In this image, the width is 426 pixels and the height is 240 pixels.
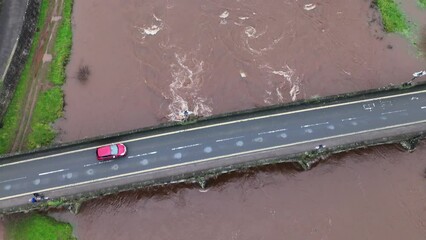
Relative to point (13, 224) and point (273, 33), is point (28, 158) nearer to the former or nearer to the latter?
point (13, 224)

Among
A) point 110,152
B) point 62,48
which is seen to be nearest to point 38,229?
point 110,152

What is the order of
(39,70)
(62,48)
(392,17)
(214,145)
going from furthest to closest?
1. (392,17)
2. (62,48)
3. (39,70)
4. (214,145)

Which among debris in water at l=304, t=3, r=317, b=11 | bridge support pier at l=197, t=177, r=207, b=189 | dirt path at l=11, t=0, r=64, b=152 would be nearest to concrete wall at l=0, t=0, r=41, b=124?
dirt path at l=11, t=0, r=64, b=152

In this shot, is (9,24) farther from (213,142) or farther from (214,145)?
(214,145)

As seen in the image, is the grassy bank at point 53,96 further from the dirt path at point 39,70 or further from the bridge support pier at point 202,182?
the bridge support pier at point 202,182

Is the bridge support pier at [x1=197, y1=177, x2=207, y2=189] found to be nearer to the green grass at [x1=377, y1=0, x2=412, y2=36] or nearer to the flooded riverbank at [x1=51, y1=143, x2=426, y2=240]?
the flooded riverbank at [x1=51, y1=143, x2=426, y2=240]

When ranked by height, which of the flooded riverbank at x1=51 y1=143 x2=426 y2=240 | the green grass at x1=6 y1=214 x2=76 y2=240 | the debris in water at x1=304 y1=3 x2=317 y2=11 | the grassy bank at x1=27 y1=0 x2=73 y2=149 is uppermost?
the debris in water at x1=304 y1=3 x2=317 y2=11
